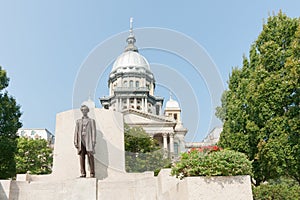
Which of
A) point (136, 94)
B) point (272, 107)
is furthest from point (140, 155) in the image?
point (136, 94)

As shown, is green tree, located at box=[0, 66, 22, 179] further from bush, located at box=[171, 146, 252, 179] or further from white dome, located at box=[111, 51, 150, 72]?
white dome, located at box=[111, 51, 150, 72]

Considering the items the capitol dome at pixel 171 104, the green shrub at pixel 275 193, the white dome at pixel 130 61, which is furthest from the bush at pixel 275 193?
the capitol dome at pixel 171 104

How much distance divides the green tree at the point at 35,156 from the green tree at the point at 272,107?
26113 millimetres

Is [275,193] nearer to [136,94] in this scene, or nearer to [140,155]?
[140,155]

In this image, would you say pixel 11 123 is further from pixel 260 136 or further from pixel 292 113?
pixel 292 113

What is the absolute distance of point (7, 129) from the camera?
22578 millimetres

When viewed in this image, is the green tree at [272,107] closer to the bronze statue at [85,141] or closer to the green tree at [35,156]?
the bronze statue at [85,141]

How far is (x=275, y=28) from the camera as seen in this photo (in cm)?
1659

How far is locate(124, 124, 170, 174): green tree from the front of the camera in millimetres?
35500

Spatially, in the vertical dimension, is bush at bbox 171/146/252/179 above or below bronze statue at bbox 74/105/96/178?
below

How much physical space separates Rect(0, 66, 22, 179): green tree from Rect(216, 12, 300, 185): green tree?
14.9 metres

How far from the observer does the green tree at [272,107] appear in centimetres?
1427

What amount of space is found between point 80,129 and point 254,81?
952cm

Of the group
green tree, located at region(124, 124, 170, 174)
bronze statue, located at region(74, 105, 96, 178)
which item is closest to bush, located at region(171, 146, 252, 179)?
bronze statue, located at region(74, 105, 96, 178)
